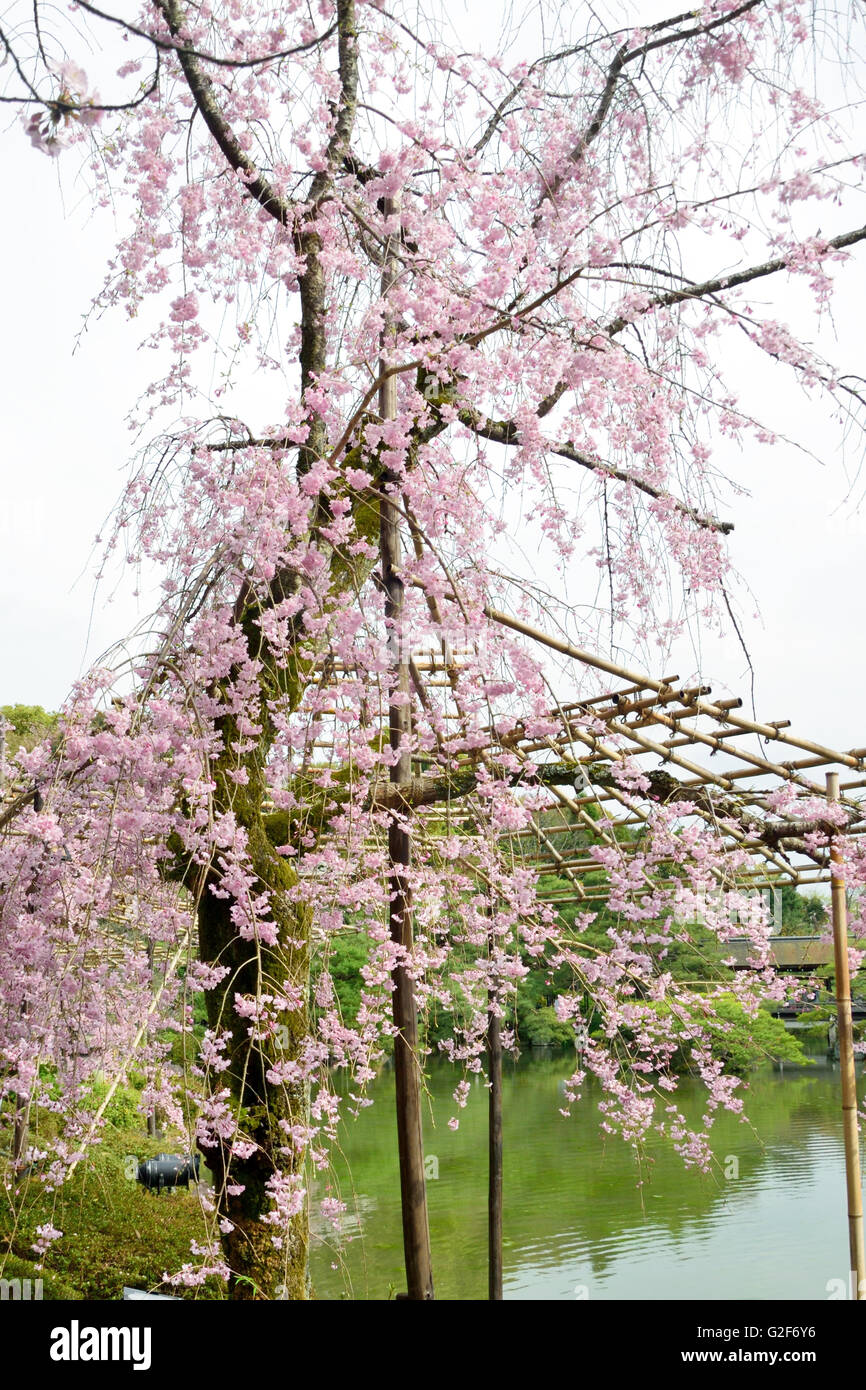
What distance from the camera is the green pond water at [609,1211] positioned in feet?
25.0

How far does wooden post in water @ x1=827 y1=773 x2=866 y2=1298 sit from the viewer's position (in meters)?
4.74

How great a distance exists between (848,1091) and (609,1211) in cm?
568

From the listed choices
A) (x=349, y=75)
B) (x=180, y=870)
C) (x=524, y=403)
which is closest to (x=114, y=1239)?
(x=180, y=870)

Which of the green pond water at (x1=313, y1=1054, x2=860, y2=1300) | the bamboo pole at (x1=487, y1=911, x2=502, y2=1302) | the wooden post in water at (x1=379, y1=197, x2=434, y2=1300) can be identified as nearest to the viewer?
the wooden post in water at (x1=379, y1=197, x2=434, y2=1300)

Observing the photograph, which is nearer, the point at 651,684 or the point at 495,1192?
the point at 651,684

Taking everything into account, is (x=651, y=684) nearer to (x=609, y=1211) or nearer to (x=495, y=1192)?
(x=495, y=1192)

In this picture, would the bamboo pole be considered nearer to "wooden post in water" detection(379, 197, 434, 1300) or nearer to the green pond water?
the green pond water

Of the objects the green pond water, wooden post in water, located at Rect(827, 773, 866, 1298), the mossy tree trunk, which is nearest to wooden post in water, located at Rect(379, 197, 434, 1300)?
the mossy tree trunk

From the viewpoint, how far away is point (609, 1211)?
9758 millimetres

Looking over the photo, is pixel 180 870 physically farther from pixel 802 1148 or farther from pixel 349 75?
pixel 802 1148

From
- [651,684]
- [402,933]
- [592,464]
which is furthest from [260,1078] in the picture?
[592,464]

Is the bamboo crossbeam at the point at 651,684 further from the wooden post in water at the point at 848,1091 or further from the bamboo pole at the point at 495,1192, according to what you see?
the bamboo pole at the point at 495,1192

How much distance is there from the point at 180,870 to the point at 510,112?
2.76 metres

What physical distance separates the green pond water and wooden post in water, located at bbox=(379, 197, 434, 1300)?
4.43ft
